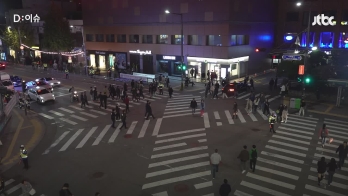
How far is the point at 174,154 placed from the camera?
17672mm

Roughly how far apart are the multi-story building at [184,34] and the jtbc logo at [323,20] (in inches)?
278

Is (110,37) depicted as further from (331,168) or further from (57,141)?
(331,168)

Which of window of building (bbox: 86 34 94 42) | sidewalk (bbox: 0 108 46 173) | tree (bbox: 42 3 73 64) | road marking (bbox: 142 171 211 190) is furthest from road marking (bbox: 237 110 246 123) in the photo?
tree (bbox: 42 3 73 64)

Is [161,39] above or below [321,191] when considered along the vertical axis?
above

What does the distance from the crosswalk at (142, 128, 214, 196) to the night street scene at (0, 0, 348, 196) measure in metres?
0.10

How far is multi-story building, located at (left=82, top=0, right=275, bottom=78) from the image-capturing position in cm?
4141

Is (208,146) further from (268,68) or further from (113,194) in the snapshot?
(268,68)

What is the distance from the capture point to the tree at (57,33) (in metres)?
58.0

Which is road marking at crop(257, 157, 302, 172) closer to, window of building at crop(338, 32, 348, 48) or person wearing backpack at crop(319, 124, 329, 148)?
person wearing backpack at crop(319, 124, 329, 148)

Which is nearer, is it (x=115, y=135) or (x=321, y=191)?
(x=321, y=191)

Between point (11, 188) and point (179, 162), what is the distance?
8621 millimetres

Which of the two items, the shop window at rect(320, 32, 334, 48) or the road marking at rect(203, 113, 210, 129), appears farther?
the shop window at rect(320, 32, 334, 48)

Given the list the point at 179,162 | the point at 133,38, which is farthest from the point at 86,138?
the point at 133,38

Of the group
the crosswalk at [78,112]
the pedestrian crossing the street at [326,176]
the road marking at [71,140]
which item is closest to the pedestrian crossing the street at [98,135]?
the road marking at [71,140]
